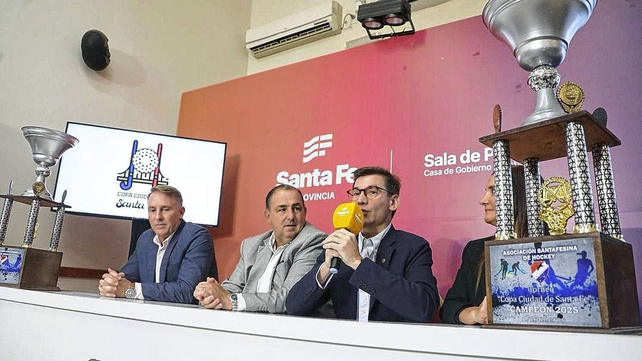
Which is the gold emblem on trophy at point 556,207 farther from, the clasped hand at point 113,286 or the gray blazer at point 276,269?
the clasped hand at point 113,286

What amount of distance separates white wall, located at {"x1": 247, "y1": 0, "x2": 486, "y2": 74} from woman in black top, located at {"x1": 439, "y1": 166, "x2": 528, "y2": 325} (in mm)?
1715

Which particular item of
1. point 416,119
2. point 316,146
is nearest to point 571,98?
point 416,119

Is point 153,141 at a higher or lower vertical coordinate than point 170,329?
higher

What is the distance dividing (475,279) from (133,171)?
7.02ft

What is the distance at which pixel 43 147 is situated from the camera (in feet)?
7.52

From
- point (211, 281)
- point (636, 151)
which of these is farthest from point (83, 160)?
point (636, 151)

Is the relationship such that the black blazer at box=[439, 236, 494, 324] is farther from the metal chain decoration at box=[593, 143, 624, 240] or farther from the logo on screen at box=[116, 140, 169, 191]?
the logo on screen at box=[116, 140, 169, 191]

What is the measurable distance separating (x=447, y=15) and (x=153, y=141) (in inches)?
81.3

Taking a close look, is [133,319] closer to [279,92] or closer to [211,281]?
[211,281]

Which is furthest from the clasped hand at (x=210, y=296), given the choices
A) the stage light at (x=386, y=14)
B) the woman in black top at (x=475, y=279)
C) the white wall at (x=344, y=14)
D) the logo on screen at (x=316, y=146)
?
the white wall at (x=344, y=14)

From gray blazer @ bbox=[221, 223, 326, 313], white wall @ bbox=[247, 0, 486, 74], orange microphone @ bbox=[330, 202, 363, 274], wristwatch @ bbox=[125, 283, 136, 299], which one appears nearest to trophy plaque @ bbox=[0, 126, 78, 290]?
wristwatch @ bbox=[125, 283, 136, 299]

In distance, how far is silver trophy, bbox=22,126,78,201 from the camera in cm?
225

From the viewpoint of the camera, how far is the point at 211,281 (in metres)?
1.59

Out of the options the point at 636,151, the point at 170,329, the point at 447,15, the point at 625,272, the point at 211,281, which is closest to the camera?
the point at 625,272
